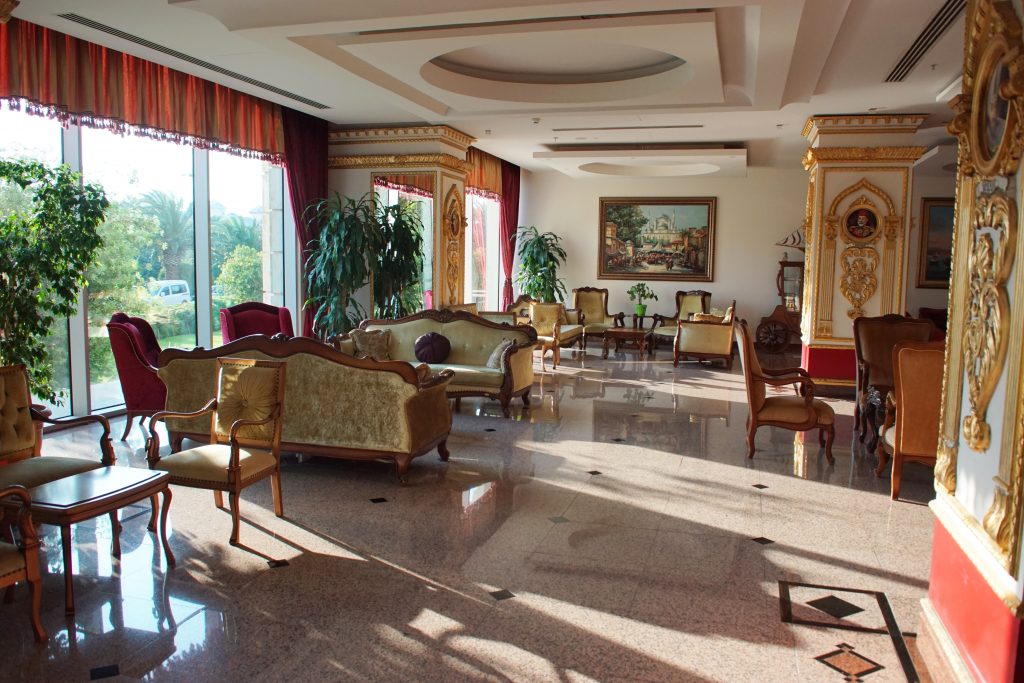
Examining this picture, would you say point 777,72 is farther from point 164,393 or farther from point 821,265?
point 164,393

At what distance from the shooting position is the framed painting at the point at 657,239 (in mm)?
14945

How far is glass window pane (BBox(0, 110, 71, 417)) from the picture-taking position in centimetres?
670

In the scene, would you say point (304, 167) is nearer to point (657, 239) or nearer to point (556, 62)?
point (556, 62)

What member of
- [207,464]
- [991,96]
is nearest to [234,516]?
[207,464]

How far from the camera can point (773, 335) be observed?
14.2 m

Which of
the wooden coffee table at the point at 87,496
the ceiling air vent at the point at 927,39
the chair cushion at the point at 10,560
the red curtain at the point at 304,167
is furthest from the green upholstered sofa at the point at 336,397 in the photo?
the ceiling air vent at the point at 927,39

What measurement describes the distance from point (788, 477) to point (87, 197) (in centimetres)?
567

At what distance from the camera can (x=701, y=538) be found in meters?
4.62

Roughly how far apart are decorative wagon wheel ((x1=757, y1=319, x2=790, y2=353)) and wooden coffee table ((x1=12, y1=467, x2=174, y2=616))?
1192 centimetres

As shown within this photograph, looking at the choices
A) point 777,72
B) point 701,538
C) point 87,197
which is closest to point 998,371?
point 701,538

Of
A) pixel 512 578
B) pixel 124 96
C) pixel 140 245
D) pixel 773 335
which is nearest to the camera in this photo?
pixel 512 578

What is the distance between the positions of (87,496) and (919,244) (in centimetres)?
1471

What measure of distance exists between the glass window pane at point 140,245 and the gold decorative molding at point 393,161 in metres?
2.39

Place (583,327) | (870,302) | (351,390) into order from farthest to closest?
1. (583,327)
2. (870,302)
3. (351,390)
